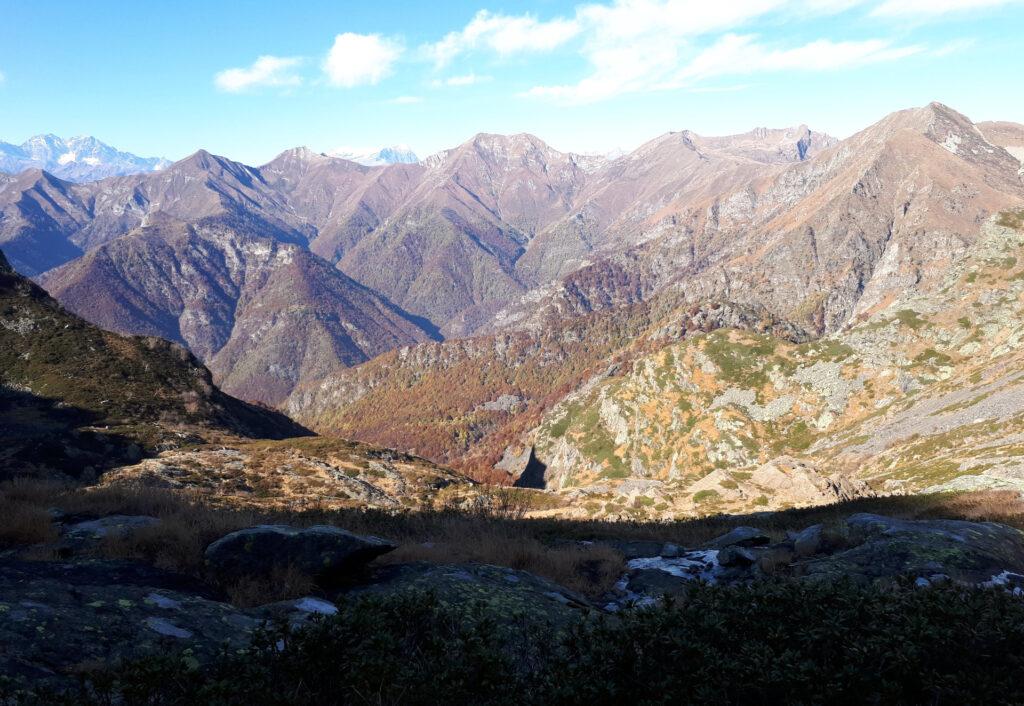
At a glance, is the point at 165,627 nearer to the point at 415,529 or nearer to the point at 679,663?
the point at 679,663

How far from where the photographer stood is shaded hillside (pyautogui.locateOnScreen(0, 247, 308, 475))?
1571 inches

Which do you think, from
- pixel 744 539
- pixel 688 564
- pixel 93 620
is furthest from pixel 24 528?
pixel 744 539

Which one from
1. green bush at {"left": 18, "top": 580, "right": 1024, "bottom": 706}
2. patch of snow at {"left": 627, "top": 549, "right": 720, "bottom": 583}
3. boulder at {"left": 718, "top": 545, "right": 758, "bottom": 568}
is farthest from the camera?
boulder at {"left": 718, "top": 545, "right": 758, "bottom": 568}

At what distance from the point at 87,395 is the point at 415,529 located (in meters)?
48.2

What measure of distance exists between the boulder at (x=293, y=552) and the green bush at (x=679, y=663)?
387 centimetres

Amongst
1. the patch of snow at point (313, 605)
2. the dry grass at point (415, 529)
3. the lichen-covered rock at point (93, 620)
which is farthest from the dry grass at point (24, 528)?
the patch of snow at point (313, 605)

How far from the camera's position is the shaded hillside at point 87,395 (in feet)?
131

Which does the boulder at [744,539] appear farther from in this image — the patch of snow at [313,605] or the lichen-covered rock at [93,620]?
the lichen-covered rock at [93,620]

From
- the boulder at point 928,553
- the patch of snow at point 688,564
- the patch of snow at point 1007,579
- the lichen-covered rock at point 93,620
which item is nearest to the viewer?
the lichen-covered rock at point 93,620

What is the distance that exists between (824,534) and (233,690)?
49.1 ft

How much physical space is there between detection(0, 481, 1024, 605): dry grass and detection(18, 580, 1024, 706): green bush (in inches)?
162

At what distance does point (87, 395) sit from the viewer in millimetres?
49719

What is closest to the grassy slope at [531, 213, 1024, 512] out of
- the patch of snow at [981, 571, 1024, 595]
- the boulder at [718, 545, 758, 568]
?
the boulder at [718, 545, 758, 568]

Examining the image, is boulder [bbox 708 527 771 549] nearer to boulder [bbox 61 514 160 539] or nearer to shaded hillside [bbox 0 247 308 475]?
boulder [bbox 61 514 160 539]
